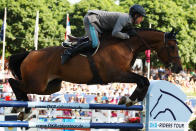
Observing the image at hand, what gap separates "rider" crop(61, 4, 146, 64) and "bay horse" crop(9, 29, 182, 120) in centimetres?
12

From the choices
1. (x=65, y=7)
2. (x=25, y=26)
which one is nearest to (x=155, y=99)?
→ (x=25, y=26)

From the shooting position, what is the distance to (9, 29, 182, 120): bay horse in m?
5.01

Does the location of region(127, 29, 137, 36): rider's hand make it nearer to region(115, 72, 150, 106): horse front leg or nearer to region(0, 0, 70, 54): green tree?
region(115, 72, 150, 106): horse front leg

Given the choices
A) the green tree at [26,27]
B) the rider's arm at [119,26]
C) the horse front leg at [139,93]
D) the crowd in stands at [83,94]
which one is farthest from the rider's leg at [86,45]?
the green tree at [26,27]

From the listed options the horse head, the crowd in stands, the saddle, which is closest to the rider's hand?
the horse head

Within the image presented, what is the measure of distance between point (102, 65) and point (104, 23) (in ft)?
2.05

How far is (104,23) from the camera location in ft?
16.9

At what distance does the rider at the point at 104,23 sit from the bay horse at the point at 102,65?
124 mm

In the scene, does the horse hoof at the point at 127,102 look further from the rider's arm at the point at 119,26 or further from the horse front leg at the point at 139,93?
the rider's arm at the point at 119,26

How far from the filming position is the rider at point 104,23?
495 cm

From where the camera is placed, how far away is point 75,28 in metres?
33.2

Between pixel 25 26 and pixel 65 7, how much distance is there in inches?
359

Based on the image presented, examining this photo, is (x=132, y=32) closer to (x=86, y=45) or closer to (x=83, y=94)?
(x=86, y=45)

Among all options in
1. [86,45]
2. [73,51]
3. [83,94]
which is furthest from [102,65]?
[83,94]
